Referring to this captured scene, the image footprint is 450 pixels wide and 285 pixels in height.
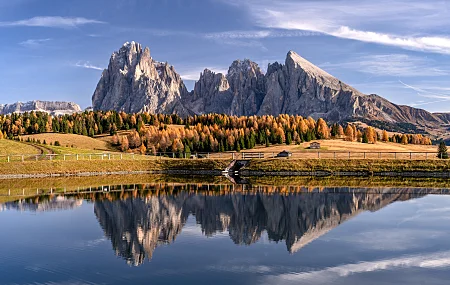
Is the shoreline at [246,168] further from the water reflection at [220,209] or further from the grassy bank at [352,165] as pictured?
the water reflection at [220,209]

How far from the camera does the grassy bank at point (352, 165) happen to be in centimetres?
7544

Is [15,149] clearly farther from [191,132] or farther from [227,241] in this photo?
[227,241]

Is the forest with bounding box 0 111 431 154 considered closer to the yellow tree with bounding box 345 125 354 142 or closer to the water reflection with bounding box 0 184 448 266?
the yellow tree with bounding box 345 125 354 142

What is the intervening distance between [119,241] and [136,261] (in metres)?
4.73

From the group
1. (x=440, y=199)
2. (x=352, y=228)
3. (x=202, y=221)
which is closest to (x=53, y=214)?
(x=202, y=221)

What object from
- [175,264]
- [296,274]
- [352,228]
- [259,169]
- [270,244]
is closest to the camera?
[296,274]

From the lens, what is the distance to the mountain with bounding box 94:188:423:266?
27844 millimetres

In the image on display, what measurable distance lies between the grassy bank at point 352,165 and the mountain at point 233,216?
84.6 ft

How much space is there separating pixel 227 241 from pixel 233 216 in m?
8.61

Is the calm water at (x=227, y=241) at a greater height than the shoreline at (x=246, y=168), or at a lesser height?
lesser

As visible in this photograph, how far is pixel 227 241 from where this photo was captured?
1083 inches

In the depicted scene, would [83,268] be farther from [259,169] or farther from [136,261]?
[259,169]

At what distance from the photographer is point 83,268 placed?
71.6 feet

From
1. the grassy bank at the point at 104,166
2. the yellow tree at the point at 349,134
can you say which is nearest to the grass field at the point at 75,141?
the grassy bank at the point at 104,166
